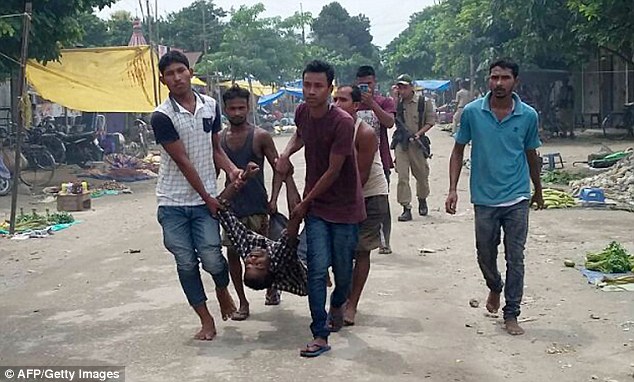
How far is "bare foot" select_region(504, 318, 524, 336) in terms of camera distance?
6.14 metres

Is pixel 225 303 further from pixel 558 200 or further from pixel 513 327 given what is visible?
pixel 558 200

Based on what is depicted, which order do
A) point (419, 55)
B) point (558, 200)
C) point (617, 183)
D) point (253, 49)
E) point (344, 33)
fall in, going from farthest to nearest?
point (344, 33) → point (419, 55) → point (253, 49) → point (617, 183) → point (558, 200)

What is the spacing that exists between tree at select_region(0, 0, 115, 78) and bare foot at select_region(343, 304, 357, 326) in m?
10.3

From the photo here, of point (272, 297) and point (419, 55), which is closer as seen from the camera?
point (272, 297)

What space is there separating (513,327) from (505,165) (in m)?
1.11

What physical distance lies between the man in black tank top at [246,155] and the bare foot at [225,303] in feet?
0.86

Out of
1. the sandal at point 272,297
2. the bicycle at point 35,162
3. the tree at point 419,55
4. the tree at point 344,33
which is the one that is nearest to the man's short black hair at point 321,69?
the sandal at point 272,297

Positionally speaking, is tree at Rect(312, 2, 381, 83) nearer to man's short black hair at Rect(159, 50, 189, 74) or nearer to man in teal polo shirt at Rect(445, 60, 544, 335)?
man in teal polo shirt at Rect(445, 60, 544, 335)

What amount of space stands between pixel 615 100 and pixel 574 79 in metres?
2.12

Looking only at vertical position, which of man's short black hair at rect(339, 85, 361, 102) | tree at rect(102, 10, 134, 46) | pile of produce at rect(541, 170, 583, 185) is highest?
tree at rect(102, 10, 134, 46)

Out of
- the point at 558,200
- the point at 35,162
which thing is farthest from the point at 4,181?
the point at 558,200

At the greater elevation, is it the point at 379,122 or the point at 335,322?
the point at 379,122

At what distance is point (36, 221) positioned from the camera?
12.6 m

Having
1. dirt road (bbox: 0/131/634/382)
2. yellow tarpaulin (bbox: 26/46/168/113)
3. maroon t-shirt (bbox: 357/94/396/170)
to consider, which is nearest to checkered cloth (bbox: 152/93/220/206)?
dirt road (bbox: 0/131/634/382)
